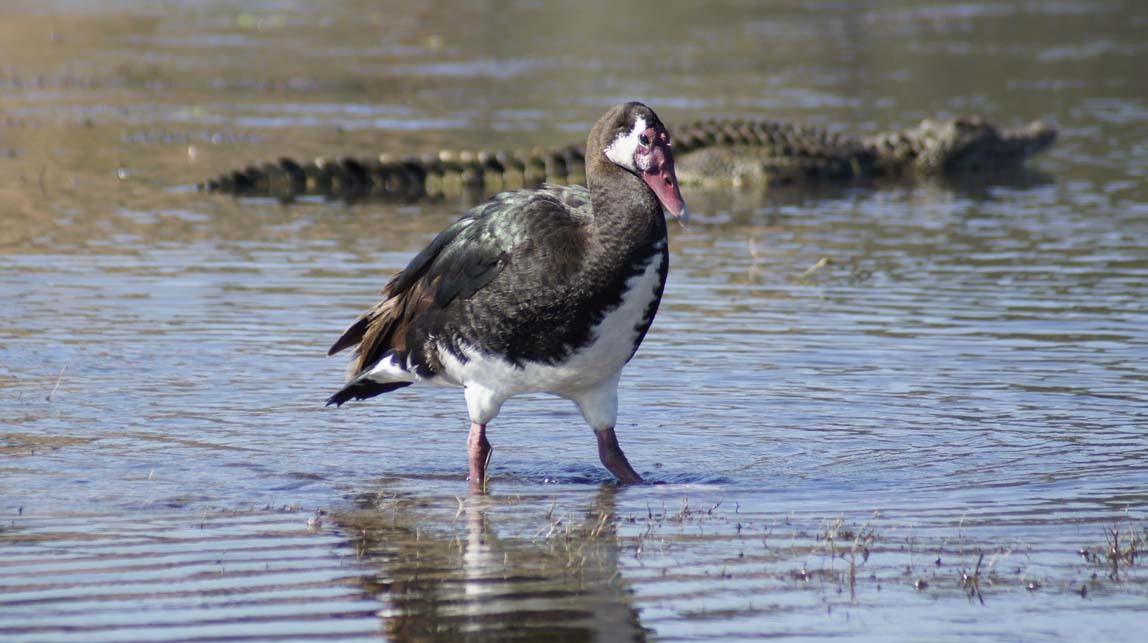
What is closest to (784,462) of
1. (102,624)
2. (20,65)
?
(102,624)

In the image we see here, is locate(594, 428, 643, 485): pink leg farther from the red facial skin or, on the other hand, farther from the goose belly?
the red facial skin

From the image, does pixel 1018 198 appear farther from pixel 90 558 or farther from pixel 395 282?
pixel 90 558

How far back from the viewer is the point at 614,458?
6781 millimetres

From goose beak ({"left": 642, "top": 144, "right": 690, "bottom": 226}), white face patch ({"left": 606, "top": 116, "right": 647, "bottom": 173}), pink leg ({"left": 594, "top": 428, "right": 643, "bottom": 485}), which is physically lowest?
pink leg ({"left": 594, "top": 428, "right": 643, "bottom": 485})

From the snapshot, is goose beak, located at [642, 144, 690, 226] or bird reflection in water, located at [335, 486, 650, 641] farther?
goose beak, located at [642, 144, 690, 226]

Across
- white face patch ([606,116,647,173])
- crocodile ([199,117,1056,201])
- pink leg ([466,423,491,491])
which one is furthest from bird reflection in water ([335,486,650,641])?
crocodile ([199,117,1056,201])

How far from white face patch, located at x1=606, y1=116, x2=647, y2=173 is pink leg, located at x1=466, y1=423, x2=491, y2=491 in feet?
3.97

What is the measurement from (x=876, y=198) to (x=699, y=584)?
11259mm

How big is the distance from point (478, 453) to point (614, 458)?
0.54 m

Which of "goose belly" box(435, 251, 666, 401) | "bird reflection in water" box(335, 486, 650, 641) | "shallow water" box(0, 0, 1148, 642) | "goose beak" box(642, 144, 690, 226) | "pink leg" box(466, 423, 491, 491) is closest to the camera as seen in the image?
"bird reflection in water" box(335, 486, 650, 641)

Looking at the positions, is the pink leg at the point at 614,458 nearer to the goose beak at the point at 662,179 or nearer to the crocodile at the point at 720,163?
the goose beak at the point at 662,179

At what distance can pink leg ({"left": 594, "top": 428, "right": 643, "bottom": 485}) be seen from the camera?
6762 millimetres

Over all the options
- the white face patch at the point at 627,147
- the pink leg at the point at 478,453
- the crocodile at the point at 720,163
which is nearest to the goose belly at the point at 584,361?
the pink leg at the point at 478,453

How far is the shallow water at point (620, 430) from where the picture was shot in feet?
16.6
